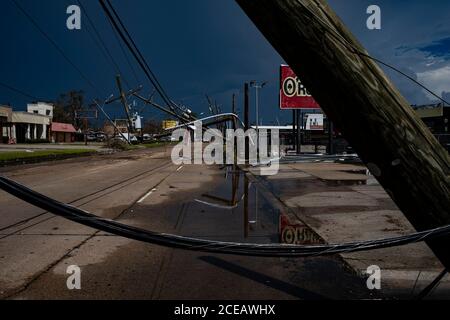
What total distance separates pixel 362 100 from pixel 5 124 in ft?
247

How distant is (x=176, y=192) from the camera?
14180 millimetres

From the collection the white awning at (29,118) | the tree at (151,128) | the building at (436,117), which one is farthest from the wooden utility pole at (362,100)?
the tree at (151,128)

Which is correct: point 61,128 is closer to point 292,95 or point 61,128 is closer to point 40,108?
point 40,108

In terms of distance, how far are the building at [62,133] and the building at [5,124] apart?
19.2 m

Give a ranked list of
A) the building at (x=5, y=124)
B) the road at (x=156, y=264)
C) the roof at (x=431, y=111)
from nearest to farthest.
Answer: the road at (x=156, y=264) < the building at (x=5, y=124) < the roof at (x=431, y=111)

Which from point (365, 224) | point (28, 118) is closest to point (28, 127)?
point (28, 118)

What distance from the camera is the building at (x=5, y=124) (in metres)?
65.1

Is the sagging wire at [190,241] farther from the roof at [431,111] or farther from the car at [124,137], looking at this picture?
the roof at [431,111]

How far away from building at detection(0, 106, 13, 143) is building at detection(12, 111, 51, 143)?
115 centimetres

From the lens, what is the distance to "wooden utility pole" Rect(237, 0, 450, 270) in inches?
113

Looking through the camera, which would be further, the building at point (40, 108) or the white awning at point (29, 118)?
the building at point (40, 108)

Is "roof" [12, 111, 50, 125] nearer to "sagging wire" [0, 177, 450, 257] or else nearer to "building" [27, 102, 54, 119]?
"building" [27, 102, 54, 119]

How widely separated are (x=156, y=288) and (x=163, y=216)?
487 cm
